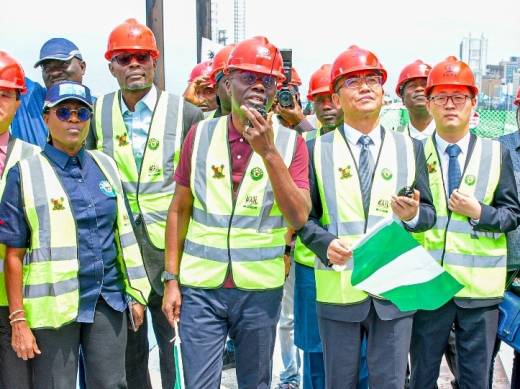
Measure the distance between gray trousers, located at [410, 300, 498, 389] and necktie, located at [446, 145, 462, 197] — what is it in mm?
698

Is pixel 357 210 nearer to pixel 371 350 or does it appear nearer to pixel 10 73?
pixel 371 350

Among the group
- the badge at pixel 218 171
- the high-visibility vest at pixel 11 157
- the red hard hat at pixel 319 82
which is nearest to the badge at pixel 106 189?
the high-visibility vest at pixel 11 157

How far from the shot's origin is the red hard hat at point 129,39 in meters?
4.31

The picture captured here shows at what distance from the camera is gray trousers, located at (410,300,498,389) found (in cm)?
380

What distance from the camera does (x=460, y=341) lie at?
3869 millimetres

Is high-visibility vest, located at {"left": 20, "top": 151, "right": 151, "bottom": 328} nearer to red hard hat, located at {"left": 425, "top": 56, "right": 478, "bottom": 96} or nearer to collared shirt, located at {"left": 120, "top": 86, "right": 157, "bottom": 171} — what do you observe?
collared shirt, located at {"left": 120, "top": 86, "right": 157, "bottom": 171}

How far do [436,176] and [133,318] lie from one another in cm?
198

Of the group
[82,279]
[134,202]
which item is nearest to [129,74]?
[134,202]

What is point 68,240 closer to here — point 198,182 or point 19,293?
point 19,293

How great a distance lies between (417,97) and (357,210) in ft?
7.85

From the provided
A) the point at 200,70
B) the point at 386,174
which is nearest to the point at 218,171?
the point at 386,174

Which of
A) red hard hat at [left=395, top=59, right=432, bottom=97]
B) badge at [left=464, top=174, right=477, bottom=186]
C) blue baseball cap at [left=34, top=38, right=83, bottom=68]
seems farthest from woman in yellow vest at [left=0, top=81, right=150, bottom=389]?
red hard hat at [left=395, top=59, right=432, bottom=97]

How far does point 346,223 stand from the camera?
139 inches

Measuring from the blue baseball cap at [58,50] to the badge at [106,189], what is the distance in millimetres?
1505
